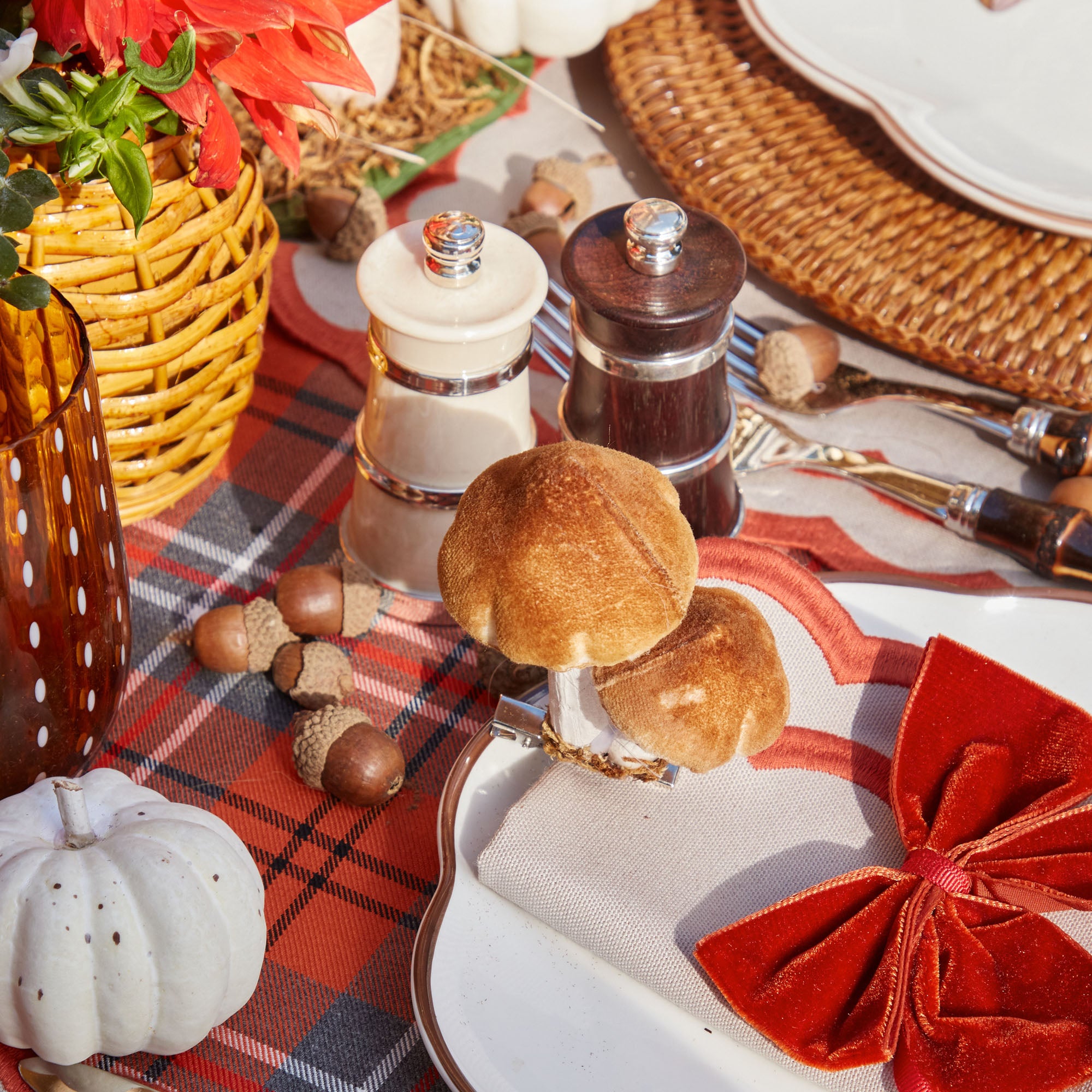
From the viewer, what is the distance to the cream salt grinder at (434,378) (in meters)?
Answer: 0.58

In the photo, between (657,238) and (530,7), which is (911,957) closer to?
(657,238)

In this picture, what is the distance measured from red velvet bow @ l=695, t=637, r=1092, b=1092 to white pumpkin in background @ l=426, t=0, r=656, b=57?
629 mm

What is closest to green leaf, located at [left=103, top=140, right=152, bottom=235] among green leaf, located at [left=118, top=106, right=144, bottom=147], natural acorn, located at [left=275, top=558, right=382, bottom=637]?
green leaf, located at [left=118, top=106, right=144, bottom=147]

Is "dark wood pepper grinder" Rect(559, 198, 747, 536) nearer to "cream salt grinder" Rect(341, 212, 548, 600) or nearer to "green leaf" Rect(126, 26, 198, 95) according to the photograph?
"cream salt grinder" Rect(341, 212, 548, 600)

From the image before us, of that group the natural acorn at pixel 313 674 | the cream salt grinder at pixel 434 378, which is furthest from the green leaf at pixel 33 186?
the natural acorn at pixel 313 674

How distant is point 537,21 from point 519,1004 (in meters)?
0.73

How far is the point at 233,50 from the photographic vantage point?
1.66ft

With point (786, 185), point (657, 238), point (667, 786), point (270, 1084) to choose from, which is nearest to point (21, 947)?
point (270, 1084)

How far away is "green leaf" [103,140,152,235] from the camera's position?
500 mm

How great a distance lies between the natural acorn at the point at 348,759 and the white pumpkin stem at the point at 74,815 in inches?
5.3

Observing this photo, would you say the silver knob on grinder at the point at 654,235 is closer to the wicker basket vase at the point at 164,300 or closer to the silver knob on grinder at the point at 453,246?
the silver knob on grinder at the point at 453,246

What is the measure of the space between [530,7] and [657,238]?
1.47 ft

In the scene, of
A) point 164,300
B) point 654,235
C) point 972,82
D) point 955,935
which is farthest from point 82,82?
point 972,82

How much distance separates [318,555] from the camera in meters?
0.73
